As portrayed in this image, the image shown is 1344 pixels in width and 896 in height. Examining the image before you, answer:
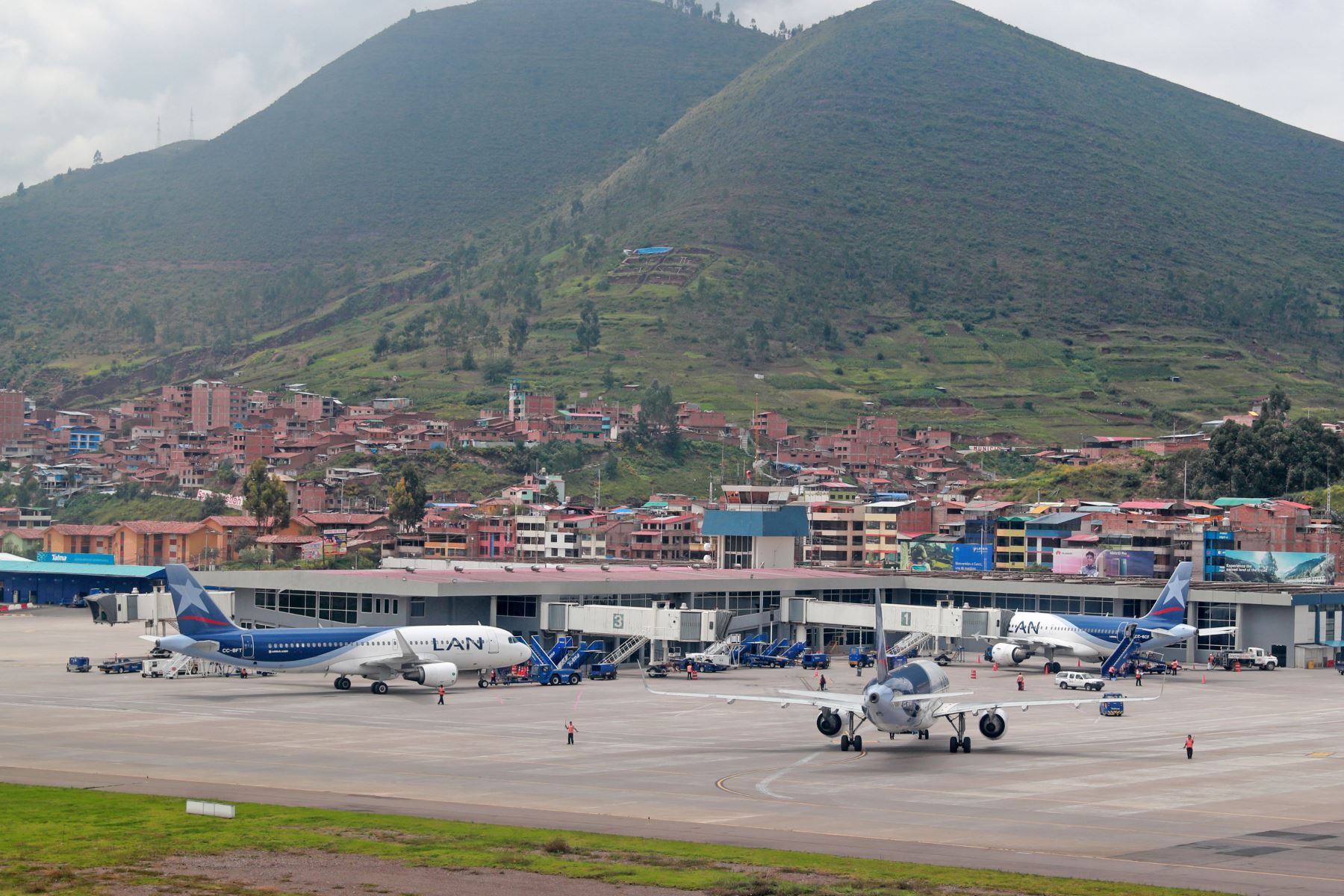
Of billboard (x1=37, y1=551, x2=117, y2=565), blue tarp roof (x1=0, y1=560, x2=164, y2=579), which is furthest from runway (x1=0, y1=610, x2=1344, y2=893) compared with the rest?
billboard (x1=37, y1=551, x2=117, y2=565)

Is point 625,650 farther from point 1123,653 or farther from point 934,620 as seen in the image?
point 1123,653

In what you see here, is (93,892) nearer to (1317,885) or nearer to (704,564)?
(1317,885)

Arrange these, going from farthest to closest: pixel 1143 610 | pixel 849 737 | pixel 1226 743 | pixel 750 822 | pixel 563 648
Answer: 1. pixel 1143 610
2. pixel 563 648
3. pixel 1226 743
4. pixel 849 737
5. pixel 750 822

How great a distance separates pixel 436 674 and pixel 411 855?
4367 centimetres

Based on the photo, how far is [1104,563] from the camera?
122 metres

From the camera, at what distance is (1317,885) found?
32.0 m

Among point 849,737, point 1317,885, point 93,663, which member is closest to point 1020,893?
point 1317,885

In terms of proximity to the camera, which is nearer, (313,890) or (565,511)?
(313,890)

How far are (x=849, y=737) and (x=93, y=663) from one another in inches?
2074

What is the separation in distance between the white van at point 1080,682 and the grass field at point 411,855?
167ft

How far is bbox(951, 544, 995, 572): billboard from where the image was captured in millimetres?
133375

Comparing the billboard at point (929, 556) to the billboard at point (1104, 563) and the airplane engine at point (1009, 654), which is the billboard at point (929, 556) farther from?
the airplane engine at point (1009, 654)

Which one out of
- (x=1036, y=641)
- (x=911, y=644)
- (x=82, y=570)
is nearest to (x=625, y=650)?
(x=911, y=644)

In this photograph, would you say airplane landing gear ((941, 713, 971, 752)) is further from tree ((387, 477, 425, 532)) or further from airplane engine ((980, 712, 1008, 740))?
tree ((387, 477, 425, 532))
